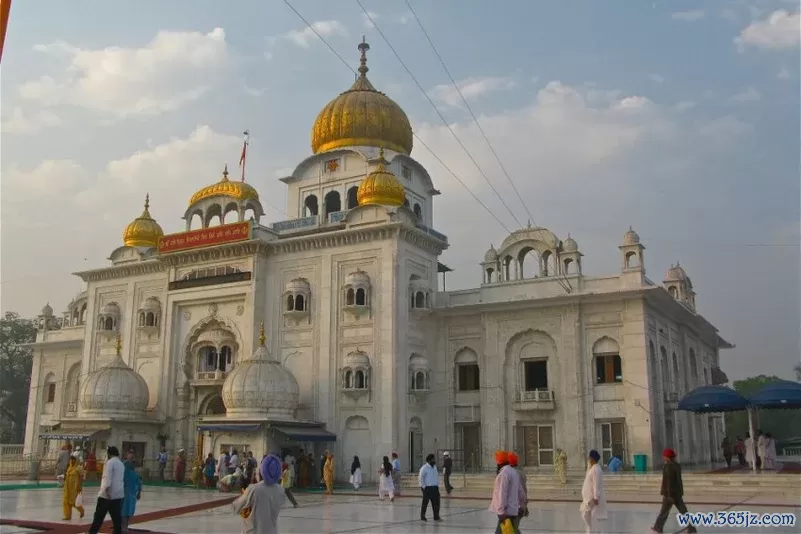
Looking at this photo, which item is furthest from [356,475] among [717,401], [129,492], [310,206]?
[310,206]

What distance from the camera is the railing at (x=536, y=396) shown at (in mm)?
24906

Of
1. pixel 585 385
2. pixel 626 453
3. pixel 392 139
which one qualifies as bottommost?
pixel 626 453

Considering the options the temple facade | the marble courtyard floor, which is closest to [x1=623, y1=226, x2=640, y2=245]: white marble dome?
the temple facade

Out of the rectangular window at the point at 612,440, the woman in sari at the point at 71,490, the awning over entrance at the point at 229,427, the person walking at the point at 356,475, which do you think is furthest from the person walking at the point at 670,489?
the awning over entrance at the point at 229,427

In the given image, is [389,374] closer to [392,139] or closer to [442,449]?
[442,449]

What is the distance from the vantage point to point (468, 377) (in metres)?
27.0

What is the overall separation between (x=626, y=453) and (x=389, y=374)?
25.7 feet

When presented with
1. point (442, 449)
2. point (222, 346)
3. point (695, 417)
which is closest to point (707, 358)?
point (695, 417)

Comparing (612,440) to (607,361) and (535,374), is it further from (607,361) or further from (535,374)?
(535,374)

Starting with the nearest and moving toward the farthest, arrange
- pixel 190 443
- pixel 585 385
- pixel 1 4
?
pixel 1 4 < pixel 585 385 < pixel 190 443

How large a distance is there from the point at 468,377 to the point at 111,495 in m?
18.1

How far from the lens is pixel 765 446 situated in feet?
75.8

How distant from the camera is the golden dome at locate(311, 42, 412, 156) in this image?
30766 millimetres

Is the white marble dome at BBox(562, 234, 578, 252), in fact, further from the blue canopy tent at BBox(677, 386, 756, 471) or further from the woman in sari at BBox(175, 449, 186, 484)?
the woman in sari at BBox(175, 449, 186, 484)
